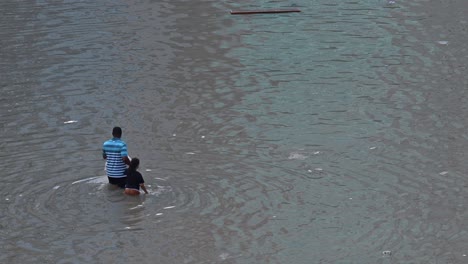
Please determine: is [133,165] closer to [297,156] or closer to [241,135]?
[297,156]

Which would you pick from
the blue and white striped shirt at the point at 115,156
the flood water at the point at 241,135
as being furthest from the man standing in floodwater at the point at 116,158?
the flood water at the point at 241,135

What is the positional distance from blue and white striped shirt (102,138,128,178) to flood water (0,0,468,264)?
0.77ft

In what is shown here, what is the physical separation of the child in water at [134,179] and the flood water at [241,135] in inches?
6.6

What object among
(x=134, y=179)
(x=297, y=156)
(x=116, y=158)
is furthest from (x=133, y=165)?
(x=297, y=156)

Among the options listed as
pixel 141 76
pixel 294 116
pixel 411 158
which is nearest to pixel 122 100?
pixel 141 76

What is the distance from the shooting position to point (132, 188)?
34.1ft

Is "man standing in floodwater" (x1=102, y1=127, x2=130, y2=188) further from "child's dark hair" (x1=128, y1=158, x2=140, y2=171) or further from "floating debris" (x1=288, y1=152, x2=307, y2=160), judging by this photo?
"floating debris" (x1=288, y1=152, x2=307, y2=160)

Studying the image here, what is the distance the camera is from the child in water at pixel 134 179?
1031 centimetres

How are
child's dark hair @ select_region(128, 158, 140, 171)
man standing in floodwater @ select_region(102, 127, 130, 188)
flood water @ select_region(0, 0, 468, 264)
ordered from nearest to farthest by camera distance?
flood water @ select_region(0, 0, 468, 264) < child's dark hair @ select_region(128, 158, 140, 171) < man standing in floodwater @ select_region(102, 127, 130, 188)

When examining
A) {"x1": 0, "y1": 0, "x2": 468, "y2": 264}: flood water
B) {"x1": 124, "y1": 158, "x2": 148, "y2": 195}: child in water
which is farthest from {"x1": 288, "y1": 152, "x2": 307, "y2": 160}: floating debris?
{"x1": 124, "y1": 158, "x2": 148, "y2": 195}: child in water

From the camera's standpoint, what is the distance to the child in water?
33.8 feet

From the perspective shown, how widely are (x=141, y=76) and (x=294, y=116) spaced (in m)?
3.55

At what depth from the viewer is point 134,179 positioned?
33.9 ft

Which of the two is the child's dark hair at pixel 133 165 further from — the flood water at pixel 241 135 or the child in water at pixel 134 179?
the flood water at pixel 241 135
